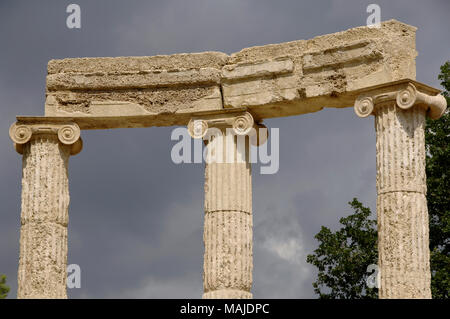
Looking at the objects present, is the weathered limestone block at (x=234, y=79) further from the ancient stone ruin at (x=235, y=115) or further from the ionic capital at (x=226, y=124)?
the ionic capital at (x=226, y=124)

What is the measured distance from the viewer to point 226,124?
31.4m

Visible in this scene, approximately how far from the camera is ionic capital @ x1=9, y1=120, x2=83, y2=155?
3212 centimetres

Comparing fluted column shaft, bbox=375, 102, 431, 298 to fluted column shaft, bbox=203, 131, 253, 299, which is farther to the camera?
fluted column shaft, bbox=203, 131, 253, 299

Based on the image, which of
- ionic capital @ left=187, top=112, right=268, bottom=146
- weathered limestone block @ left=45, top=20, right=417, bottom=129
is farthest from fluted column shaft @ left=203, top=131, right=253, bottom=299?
weathered limestone block @ left=45, top=20, right=417, bottom=129

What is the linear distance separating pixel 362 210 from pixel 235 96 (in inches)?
815

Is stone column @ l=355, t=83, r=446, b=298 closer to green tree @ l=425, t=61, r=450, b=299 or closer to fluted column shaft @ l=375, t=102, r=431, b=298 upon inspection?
fluted column shaft @ l=375, t=102, r=431, b=298

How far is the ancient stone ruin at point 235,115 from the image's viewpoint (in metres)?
28.5

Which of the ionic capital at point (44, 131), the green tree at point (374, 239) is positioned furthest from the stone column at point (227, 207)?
the green tree at point (374, 239)

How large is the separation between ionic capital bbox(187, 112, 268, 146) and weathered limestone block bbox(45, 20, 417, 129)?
0.24 m

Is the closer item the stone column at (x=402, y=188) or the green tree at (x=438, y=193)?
the stone column at (x=402, y=188)

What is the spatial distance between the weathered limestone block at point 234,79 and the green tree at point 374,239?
1626cm

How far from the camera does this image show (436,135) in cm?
4750
